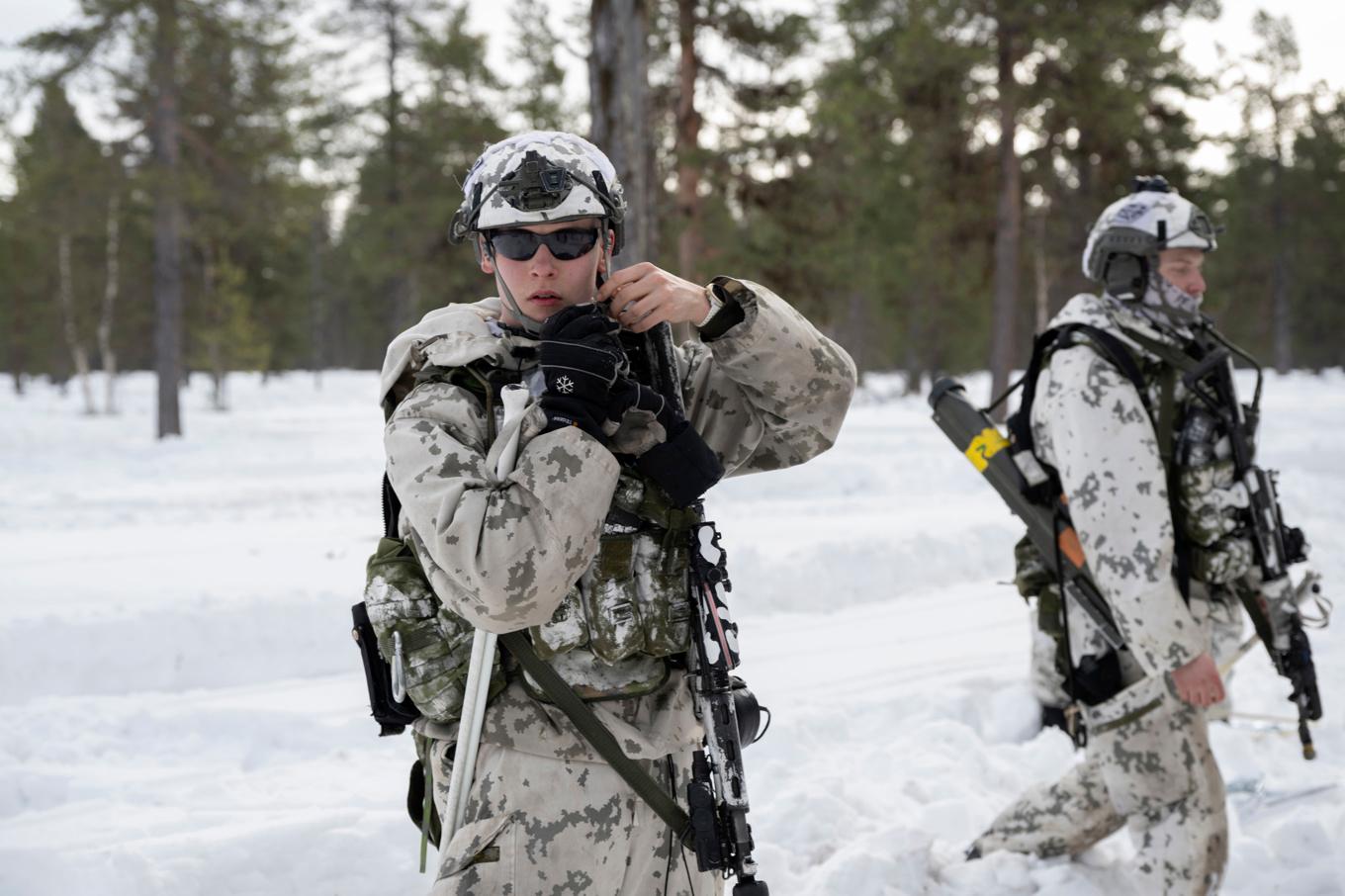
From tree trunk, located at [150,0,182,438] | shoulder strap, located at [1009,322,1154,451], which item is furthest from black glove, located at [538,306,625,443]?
tree trunk, located at [150,0,182,438]

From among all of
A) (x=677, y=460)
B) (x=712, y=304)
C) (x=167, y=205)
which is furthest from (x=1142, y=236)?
(x=167, y=205)

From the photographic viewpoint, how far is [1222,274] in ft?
141

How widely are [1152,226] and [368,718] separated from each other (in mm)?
4493

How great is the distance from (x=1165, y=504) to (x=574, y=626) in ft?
6.73

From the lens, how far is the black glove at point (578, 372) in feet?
6.30

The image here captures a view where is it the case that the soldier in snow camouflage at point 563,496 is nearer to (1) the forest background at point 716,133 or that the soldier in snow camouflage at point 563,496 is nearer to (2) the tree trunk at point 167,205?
(1) the forest background at point 716,133

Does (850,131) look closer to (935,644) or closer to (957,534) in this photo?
(957,534)

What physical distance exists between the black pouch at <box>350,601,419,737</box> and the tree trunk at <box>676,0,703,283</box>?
616 inches

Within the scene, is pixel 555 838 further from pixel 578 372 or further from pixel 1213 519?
pixel 1213 519

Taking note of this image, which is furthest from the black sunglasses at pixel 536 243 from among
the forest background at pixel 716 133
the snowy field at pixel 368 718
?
the forest background at pixel 716 133

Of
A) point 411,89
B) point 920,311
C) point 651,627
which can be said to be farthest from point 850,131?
point 920,311

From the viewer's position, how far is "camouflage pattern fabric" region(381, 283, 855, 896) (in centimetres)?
185

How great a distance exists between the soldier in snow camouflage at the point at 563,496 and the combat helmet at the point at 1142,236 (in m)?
1.80

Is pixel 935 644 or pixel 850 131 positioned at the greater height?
pixel 850 131
